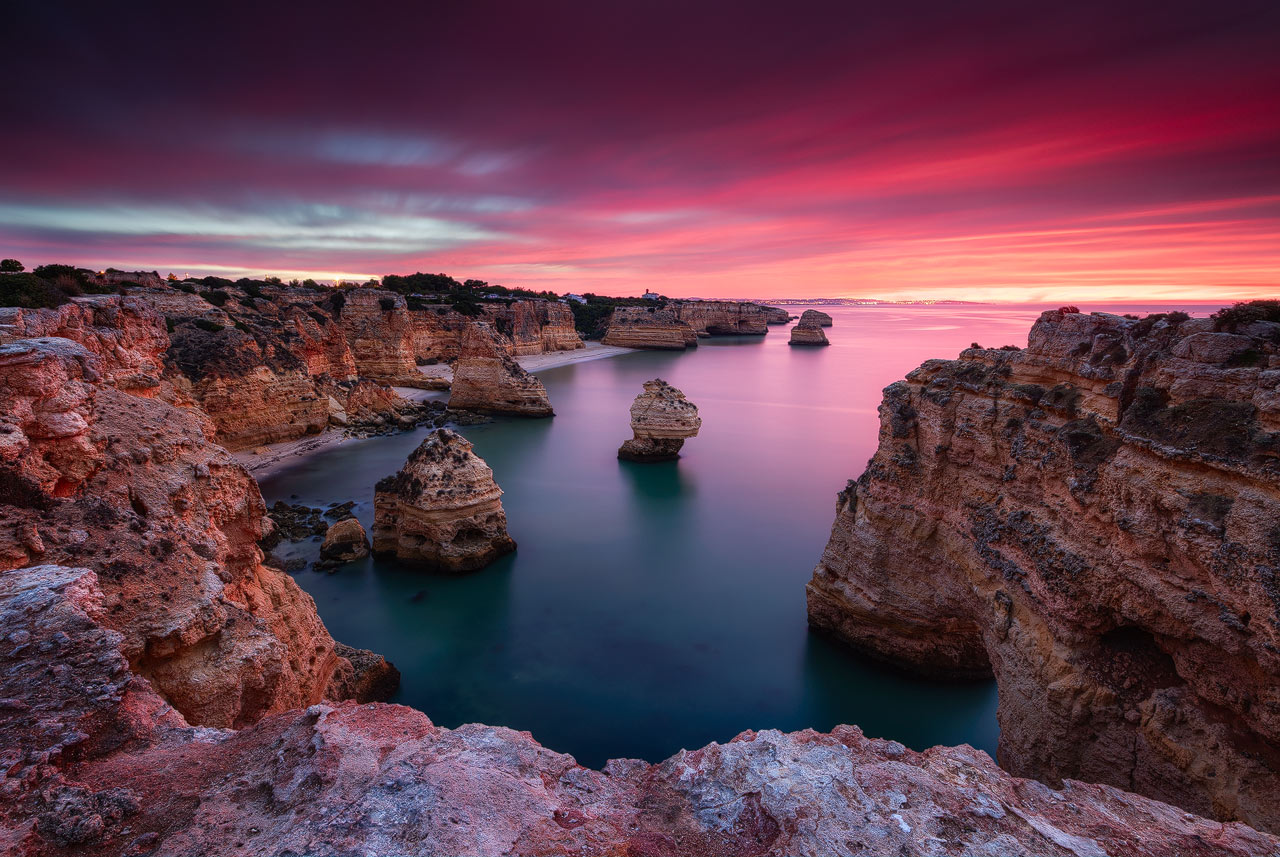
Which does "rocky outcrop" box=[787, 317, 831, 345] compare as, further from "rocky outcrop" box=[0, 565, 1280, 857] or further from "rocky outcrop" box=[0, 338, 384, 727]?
"rocky outcrop" box=[0, 565, 1280, 857]

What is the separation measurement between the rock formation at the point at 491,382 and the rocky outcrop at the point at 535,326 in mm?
19237

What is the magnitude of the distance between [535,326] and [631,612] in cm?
5491


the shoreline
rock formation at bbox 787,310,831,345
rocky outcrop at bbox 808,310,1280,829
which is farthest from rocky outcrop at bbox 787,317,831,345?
rocky outcrop at bbox 808,310,1280,829

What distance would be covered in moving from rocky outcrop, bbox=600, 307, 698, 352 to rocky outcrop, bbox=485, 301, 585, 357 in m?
11.3

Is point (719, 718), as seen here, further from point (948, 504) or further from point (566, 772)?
point (566, 772)

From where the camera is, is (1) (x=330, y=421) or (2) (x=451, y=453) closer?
(2) (x=451, y=453)

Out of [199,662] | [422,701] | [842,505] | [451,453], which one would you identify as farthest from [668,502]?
[199,662]

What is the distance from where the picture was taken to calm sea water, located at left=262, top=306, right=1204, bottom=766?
10.5 metres

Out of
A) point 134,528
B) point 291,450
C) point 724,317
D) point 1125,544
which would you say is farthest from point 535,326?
point 1125,544

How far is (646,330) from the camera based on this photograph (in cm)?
8556

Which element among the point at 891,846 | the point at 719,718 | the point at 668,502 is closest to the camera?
the point at 891,846

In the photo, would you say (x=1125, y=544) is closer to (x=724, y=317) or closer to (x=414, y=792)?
(x=414, y=792)

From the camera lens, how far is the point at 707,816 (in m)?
3.55

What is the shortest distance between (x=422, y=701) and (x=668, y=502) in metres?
12.2
